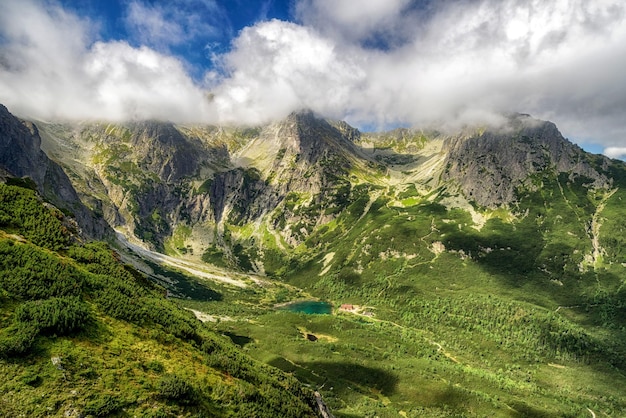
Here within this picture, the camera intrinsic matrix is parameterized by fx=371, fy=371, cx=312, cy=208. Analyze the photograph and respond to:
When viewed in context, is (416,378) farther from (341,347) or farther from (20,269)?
(20,269)

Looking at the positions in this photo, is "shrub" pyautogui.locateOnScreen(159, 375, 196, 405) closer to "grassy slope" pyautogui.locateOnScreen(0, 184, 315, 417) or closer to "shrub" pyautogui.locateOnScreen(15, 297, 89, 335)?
"grassy slope" pyautogui.locateOnScreen(0, 184, 315, 417)

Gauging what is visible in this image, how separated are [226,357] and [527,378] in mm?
202755

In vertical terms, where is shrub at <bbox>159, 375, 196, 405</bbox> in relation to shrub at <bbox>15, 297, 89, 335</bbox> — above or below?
below

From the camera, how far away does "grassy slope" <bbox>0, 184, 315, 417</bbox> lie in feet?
107

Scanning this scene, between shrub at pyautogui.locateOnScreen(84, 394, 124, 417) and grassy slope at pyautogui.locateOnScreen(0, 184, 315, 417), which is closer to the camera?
shrub at pyautogui.locateOnScreen(84, 394, 124, 417)

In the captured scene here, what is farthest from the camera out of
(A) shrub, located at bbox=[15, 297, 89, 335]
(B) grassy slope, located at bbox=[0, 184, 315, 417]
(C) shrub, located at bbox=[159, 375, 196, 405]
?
(C) shrub, located at bbox=[159, 375, 196, 405]

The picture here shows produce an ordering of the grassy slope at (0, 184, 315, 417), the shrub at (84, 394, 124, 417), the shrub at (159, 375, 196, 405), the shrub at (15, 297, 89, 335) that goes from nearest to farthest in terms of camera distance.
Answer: the shrub at (84, 394, 124, 417) → the grassy slope at (0, 184, 315, 417) → the shrub at (15, 297, 89, 335) → the shrub at (159, 375, 196, 405)

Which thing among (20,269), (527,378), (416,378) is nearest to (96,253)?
(20,269)

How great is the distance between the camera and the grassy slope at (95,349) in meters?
32.5

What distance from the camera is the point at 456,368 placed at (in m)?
184

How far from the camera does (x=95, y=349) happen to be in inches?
1523

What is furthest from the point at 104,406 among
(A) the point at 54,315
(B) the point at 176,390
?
(A) the point at 54,315

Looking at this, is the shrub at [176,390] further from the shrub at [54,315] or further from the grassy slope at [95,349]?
the shrub at [54,315]

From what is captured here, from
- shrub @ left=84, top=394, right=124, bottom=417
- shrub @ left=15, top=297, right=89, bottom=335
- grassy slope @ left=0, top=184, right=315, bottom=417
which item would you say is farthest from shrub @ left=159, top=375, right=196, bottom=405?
shrub @ left=15, top=297, right=89, bottom=335
